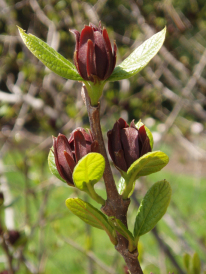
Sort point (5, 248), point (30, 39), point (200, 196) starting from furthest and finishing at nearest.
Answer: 1. point (200, 196)
2. point (5, 248)
3. point (30, 39)

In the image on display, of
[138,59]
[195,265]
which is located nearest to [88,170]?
[138,59]

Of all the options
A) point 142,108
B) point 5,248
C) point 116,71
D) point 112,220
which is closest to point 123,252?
point 112,220

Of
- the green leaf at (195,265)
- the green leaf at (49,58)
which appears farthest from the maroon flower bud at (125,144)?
the green leaf at (195,265)

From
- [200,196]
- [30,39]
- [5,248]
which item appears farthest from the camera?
[200,196]

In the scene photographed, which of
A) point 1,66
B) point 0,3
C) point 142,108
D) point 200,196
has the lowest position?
point 200,196

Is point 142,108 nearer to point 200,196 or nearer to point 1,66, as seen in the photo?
point 1,66

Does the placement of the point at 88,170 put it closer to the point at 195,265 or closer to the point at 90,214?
the point at 90,214
